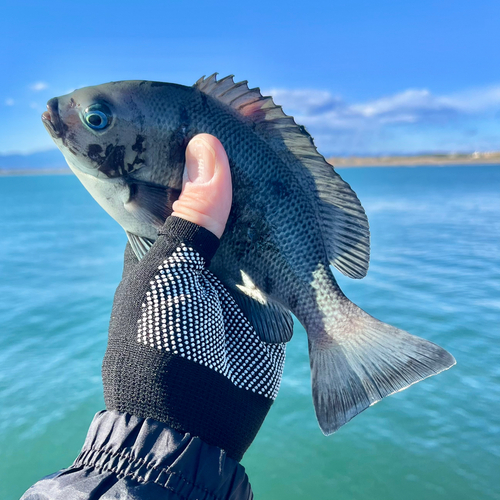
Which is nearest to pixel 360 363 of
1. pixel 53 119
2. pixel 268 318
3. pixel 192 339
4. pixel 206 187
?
pixel 268 318

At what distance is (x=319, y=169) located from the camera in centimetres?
222

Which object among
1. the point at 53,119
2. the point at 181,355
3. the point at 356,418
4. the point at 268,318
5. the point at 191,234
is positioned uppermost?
the point at 53,119

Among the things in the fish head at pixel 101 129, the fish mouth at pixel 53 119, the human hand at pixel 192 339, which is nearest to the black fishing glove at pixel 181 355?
the human hand at pixel 192 339

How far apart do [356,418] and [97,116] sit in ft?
18.7

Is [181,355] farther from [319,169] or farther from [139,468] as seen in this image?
[319,169]

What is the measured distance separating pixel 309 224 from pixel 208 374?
34.5 inches

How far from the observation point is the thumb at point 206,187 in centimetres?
199

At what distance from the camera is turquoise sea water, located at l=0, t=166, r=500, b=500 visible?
16.6 feet

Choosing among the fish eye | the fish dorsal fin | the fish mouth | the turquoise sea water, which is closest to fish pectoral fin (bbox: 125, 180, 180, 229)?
the fish eye

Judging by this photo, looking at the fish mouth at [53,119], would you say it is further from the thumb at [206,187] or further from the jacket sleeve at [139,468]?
the jacket sleeve at [139,468]

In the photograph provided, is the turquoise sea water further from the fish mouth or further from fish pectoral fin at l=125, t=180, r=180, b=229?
the fish mouth

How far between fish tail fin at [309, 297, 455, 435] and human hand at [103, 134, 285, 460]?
300mm

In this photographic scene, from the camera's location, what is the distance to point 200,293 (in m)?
1.94

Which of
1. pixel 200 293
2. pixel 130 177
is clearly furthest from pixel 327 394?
pixel 130 177
